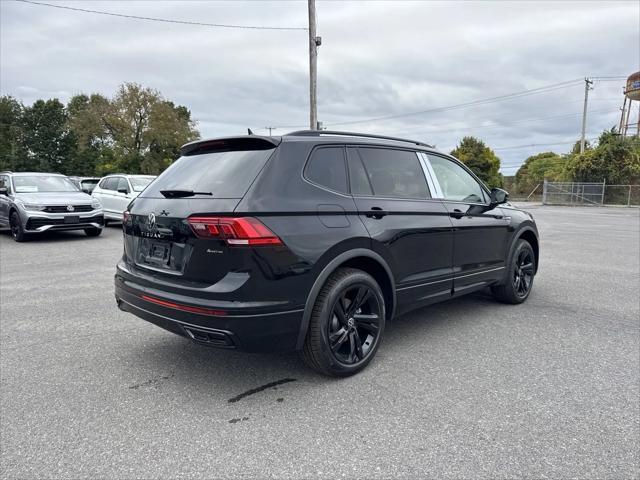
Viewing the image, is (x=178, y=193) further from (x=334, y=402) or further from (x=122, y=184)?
(x=122, y=184)

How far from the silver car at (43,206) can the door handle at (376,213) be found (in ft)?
31.3

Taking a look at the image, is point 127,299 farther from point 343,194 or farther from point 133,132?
point 133,132

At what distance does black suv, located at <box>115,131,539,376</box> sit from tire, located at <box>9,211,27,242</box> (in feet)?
28.7

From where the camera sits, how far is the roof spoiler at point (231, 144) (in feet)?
10.7

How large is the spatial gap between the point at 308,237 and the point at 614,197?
36.6m

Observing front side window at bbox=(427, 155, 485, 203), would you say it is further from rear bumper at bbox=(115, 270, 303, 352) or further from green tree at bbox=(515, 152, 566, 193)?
green tree at bbox=(515, 152, 566, 193)

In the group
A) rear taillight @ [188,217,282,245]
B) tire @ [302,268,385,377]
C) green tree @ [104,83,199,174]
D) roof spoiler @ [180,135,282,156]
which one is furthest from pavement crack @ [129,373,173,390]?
green tree @ [104,83,199,174]

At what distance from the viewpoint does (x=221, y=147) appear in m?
3.52

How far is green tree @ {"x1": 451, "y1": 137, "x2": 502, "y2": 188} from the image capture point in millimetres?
45875

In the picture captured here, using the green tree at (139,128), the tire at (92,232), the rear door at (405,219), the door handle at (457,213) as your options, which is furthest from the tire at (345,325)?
the green tree at (139,128)

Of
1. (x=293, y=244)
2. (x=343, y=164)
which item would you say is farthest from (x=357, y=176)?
(x=293, y=244)

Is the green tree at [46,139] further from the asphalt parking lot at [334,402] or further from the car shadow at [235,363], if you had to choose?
the car shadow at [235,363]

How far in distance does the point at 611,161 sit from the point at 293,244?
37.1 m

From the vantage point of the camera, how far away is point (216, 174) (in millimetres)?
3285
